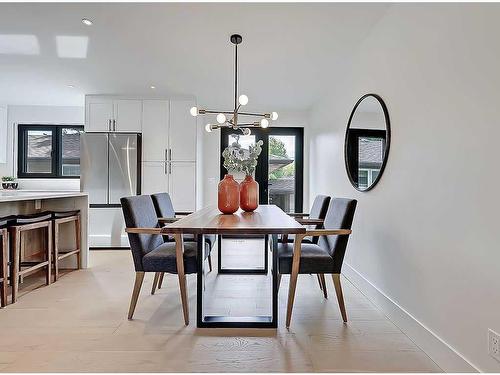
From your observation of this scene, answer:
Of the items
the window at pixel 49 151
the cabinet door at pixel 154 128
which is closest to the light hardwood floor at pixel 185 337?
the cabinet door at pixel 154 128

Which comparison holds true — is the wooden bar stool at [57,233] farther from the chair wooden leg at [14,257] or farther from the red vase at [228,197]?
the red vase at [228,197]

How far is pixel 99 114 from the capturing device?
4.77 meters

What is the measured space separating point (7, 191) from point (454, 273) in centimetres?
605

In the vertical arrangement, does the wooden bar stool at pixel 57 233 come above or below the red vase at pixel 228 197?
below

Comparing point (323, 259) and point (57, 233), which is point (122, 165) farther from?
point (323, 259)

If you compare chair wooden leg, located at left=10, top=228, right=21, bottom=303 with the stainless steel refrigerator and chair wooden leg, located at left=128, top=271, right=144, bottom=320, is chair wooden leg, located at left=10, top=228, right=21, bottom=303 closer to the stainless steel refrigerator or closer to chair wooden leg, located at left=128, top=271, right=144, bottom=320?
chair wooden leg, located at left=128, top=271, right=144, bottom=320

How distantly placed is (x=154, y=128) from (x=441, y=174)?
4048 mm

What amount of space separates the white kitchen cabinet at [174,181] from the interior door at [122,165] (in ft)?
0.57

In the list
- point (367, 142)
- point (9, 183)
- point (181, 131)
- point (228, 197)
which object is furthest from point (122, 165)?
point (367, 142)

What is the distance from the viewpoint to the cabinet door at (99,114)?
15.6 feet

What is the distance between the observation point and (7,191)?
5.01m

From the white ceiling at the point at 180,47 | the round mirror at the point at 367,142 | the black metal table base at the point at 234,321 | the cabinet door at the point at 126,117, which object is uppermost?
the white ceiling at the point at 180,47

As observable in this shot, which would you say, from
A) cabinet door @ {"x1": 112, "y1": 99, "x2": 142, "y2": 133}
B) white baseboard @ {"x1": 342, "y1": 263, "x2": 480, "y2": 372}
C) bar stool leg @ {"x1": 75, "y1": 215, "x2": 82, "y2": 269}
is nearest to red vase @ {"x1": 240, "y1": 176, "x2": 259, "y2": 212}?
white baseboard @ {"x1": 342, "y1": 263, "x2": 480, "y2": 372}

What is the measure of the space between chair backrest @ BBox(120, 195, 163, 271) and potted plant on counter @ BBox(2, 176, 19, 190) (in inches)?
167
